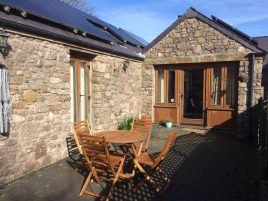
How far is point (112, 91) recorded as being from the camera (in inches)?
321

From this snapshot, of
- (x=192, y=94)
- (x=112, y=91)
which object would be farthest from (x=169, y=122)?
(x=112, y=91)

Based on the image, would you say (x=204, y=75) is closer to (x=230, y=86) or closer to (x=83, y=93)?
(x=230, y=86)

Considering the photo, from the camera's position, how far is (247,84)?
8.34m

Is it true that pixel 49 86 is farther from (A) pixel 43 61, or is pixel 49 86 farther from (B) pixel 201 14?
(B) pixel 201 14

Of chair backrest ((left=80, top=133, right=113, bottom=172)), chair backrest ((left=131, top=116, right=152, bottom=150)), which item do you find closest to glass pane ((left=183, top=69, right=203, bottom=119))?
chair backrest ((left=131, top=116, right=152, bottom=150))

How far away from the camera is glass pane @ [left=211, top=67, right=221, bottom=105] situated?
9.05 meters

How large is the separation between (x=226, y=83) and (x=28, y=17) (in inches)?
254

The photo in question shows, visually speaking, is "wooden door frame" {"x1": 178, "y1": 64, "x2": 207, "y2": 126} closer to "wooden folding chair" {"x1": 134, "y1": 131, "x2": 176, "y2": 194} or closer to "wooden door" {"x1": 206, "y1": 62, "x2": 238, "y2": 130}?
"wooden door" {"x1": 206, "y1": 62, "x2": 238, "y2": 130}

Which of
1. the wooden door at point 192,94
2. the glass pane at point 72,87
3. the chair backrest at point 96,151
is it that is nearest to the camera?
the chair backrest at point 96,151

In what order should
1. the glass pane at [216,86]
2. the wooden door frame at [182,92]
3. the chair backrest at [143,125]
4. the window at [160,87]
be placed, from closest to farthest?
the chair backrest at [143,125]
the glass pane at [216,86]
the wooden door frame at [182,92]
the window at [160,87]

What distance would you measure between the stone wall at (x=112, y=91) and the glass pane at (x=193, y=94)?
180 cm

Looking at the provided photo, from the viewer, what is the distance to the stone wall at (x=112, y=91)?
7418 millimetres

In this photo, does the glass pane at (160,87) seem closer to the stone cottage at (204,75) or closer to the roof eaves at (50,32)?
the stone cottage at (204,75)

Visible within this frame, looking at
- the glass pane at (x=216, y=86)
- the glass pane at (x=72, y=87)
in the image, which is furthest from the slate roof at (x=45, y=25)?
the glass pane at (x=216, y=86)
